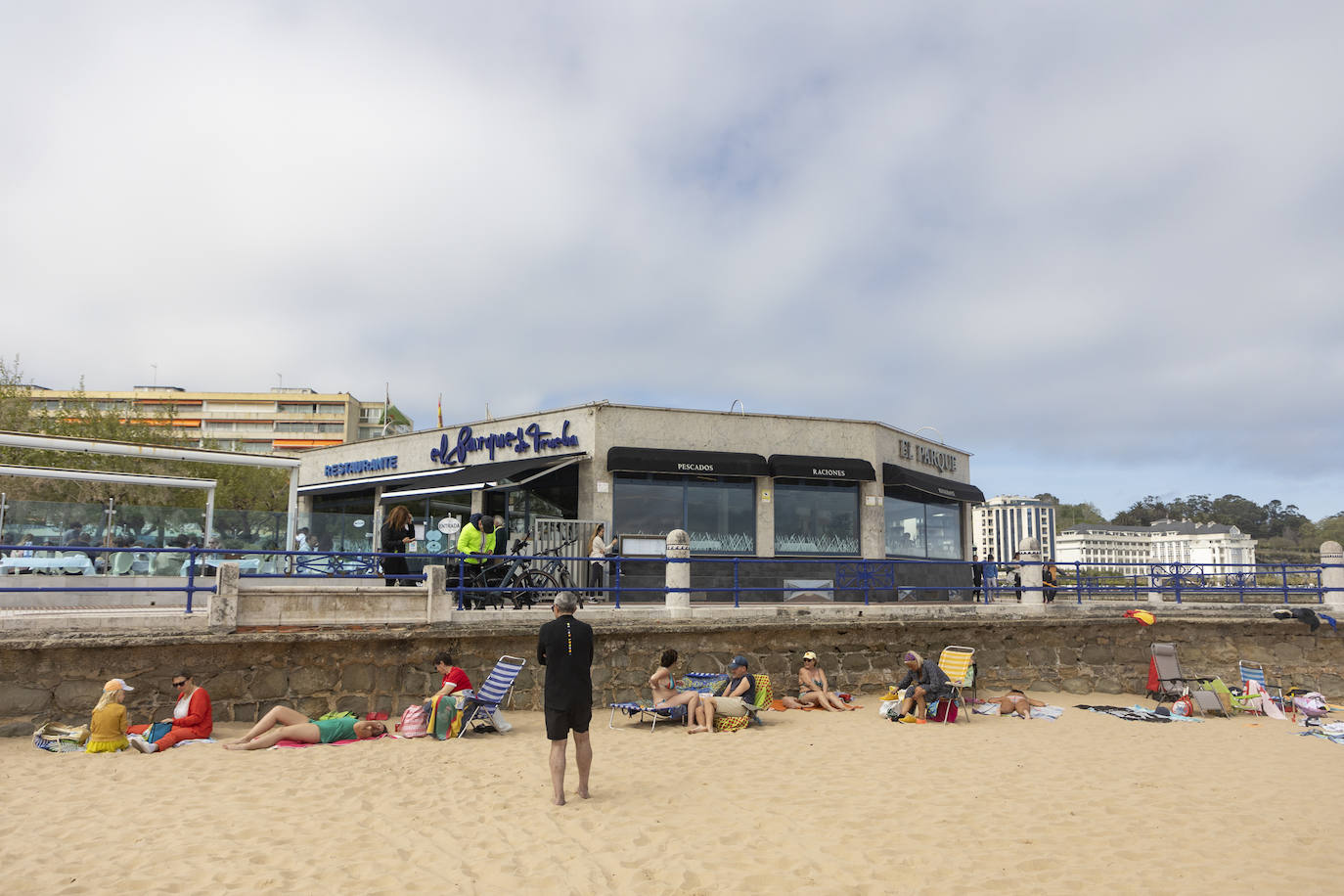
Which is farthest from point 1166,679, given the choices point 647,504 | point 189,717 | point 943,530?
point 189,717

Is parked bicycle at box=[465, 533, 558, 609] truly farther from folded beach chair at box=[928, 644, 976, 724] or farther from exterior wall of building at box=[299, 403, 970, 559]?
folded beach chair at box=[928, 644, 976, 724]

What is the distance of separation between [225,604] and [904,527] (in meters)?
14.8

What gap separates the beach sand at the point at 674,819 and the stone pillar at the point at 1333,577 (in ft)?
23.3

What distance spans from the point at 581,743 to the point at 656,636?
4519mm

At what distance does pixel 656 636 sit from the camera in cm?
1102

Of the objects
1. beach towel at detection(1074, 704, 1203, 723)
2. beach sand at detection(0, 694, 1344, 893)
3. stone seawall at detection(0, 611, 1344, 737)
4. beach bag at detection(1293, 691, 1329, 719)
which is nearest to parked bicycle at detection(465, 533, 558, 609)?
stone seawall at detection(0, 611, 1344, 737)

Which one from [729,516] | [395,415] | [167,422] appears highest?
[395,415]

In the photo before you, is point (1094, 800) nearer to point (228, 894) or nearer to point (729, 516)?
point (228, 894)

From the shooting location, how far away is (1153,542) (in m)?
115

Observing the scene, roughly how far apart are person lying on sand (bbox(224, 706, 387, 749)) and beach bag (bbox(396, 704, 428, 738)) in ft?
0.88

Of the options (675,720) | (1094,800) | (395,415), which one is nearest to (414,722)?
(675,720)

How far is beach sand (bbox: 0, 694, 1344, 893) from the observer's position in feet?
16.7

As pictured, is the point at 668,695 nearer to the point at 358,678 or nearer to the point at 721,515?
the point at 358,678

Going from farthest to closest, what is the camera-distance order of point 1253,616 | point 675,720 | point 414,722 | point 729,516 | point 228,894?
point 729,516 < point 1253,616 < point 675,720 < point 414,722 < point 228,894
